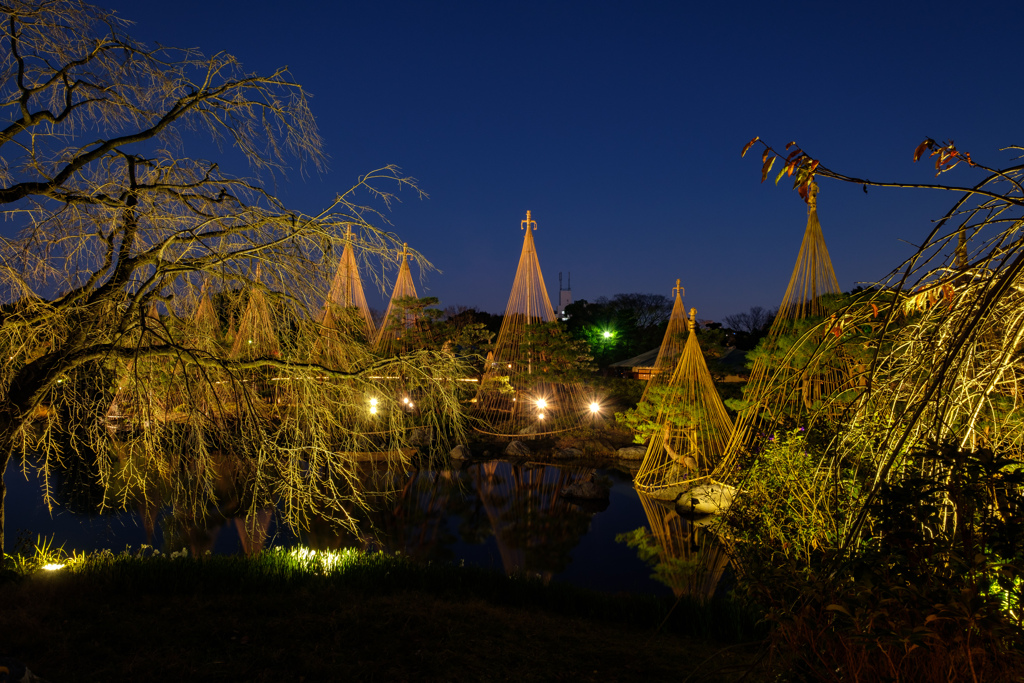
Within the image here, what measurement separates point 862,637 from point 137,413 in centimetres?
289

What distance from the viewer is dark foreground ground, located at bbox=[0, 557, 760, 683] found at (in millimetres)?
2459

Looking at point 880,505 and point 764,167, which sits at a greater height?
point 764,167

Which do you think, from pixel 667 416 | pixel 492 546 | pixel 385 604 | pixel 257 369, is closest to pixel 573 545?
pixel 492 546

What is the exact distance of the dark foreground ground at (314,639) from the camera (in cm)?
246

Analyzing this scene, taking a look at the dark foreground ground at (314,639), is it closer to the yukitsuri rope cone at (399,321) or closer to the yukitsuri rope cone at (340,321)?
the yukitsuri rope cone at (340,321)

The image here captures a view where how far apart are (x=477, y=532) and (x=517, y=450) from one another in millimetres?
3611

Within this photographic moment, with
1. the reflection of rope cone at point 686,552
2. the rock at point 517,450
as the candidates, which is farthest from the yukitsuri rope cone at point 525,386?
the reflection of rope cone at point 686,552

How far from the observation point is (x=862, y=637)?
123 centimetres

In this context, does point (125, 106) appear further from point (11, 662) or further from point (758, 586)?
point (758, 586)

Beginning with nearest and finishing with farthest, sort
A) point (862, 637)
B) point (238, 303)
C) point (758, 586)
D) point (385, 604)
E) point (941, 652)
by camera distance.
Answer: point (862, 637) < point (941, 652) < point (758, 586) < point (238, 303) < point (385, 604)

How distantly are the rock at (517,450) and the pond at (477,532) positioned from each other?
5.61 feet

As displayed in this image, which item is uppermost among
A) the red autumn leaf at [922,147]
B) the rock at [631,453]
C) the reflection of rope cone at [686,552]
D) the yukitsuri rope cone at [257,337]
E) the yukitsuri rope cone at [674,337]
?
the yukitsuri rope cone at [674,337]

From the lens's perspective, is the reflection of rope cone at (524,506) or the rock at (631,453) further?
the rock at (631,453)

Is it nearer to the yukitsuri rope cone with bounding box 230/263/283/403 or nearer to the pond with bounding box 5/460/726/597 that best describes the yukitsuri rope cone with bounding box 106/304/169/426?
the yukitsuri rope cone with bounding box 230/263/283/403
